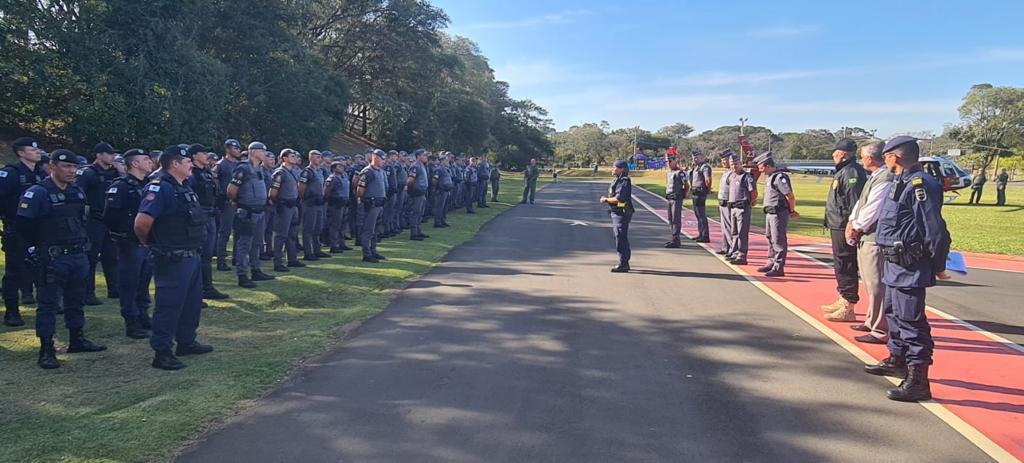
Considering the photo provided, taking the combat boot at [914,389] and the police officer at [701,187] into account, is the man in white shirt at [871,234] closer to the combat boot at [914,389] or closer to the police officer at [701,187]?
the combat boot at [914,389]

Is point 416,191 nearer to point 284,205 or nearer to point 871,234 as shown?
point 284,205

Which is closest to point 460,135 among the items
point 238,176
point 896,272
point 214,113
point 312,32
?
point 312,32

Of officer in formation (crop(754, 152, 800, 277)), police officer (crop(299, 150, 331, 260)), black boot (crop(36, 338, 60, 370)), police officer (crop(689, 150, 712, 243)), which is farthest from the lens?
police officer (crop(689, 150, 712, 243))

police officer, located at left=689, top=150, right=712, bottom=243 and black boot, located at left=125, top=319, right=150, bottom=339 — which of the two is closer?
black boot, located at left=125, top=319, right=150, bottom=339

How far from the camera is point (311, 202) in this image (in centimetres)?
1115

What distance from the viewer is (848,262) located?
7.49 meters

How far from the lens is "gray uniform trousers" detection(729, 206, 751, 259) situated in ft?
38.3

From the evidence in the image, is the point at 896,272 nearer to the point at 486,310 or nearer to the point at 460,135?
the point at 486,310

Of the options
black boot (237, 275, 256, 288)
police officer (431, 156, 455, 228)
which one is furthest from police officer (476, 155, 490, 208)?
black boot (237, 275, 256, 288)

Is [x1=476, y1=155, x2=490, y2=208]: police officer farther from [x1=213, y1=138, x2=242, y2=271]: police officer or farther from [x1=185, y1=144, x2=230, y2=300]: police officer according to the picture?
[x1=185, y1=144, x2=230, y2=300]: police officer

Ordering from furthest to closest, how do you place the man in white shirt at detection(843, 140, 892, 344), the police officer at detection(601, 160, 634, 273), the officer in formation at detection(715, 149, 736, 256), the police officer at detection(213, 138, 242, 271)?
1. the officer in formation at detection(715, 149, 736, 256)
2. the police officer at detection(601, 160, 634, 273)
3. the police officer at detection(213, 138, 242, 271)
4. the man in white shirt at detection(843, 140, 892, 344)

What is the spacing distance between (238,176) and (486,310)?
419cm

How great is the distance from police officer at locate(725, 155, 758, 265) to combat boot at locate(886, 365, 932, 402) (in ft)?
21.9

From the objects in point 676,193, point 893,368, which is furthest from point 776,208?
point 893,368
